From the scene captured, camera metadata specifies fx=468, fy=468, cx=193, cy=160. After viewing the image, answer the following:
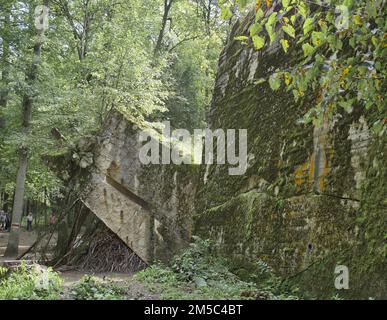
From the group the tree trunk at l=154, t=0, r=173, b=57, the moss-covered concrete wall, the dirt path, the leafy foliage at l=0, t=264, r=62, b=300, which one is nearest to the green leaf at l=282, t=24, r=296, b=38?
the moss-covered concrete wall

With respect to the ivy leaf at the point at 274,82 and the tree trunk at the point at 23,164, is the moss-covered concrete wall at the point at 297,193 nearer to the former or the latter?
the ivy leaf at the point at 274,82

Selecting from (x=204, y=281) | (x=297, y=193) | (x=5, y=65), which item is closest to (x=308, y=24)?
(x=297, y=193)

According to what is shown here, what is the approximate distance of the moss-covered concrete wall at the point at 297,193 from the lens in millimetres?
5773

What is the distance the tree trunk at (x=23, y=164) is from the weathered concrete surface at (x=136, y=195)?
556 centimetres

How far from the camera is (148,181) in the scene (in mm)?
11562

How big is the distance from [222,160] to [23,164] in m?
10.1

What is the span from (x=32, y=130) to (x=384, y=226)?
Result: 13.8 metres

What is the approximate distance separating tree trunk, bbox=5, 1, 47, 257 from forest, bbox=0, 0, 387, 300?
57mm

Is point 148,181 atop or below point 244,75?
below

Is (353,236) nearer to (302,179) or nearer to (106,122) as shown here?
(302,179)

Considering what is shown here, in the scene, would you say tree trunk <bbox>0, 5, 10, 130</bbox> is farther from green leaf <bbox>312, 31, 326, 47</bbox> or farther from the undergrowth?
green leaf <bbox>312, 31, 326, 47</bbox>

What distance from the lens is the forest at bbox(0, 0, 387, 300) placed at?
5.08 meters

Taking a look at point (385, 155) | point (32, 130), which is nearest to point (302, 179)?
point (385, 155)

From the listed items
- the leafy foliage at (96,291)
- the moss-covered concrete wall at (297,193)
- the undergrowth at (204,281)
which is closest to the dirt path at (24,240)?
the undergrowth at (204,281)
